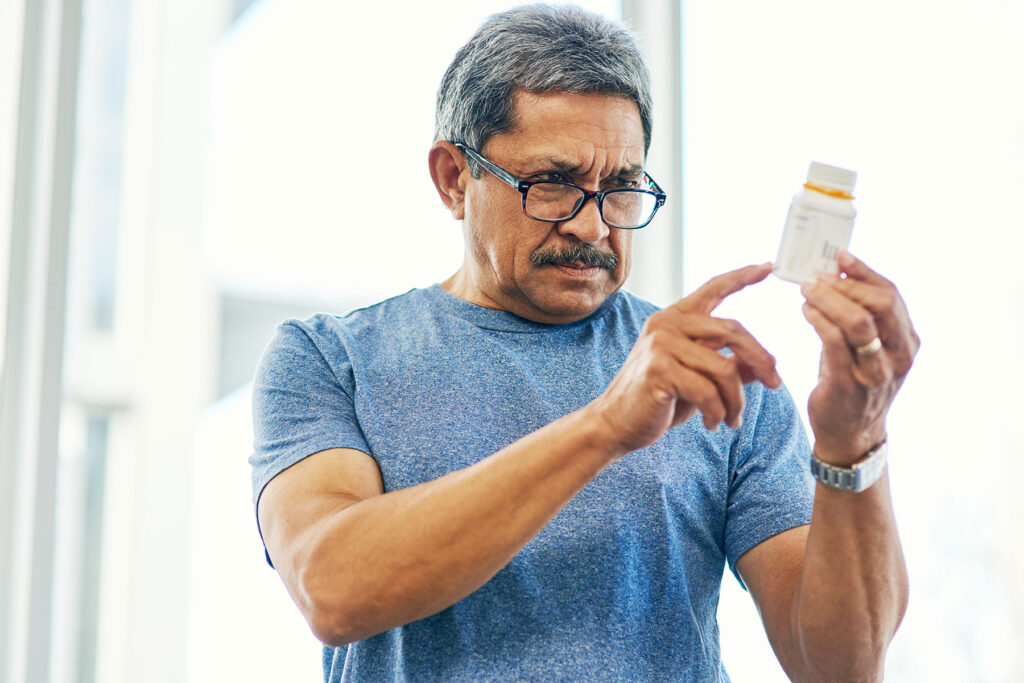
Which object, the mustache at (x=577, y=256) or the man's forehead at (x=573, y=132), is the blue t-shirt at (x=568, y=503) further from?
the man's forehead at (x=573, y=132)

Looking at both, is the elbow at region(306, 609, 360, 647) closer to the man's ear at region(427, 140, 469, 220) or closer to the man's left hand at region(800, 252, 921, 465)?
the man's left hand at region(800, 252, 921, 465)

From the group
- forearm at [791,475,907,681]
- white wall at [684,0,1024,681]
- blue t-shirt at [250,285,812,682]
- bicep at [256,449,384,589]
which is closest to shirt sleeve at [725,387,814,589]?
blue t-shirt at [250,285,812,682]

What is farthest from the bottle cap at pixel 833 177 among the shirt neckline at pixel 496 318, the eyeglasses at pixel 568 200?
the shirt neckline at pixel 496 318

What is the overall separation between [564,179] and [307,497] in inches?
20.6

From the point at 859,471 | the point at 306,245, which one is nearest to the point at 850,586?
the point at 859,471

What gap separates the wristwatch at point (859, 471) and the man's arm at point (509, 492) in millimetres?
127

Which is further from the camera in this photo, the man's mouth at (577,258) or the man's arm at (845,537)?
the man's mouth at (577,258)

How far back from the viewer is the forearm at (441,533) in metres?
1.03

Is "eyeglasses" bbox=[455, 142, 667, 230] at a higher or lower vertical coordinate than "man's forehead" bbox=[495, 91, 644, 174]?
lower

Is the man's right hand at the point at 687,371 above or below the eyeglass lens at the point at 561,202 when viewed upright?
below

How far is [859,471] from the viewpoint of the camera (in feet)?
3.47

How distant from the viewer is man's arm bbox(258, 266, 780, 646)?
3.29 ft

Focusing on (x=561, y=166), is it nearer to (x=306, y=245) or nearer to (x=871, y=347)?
(x=871, y=347)

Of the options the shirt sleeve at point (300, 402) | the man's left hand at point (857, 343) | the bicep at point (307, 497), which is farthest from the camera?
the shirt sleeve at point (300, 402)
